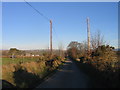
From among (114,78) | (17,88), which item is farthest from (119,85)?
(17,88)

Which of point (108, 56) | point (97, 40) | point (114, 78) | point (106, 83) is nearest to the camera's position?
point (114, 78)

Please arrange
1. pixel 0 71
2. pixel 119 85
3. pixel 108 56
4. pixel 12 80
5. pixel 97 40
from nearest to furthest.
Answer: pixel 119 85, pixel 12 80, pixel 0 71, pixel 108 56, pixel 97 40

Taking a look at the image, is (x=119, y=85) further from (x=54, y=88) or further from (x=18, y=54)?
(x=18, y=54)

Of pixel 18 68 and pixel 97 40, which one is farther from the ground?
pixel 97 40

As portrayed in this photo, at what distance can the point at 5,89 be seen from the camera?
9406 mm

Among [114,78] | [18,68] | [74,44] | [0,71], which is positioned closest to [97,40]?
[18,68]

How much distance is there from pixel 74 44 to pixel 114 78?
85.1 metres

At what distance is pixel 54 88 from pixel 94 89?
2414 mm

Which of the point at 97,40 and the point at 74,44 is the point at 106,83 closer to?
the point at 97,40

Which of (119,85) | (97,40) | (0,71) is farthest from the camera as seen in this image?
(97,40)

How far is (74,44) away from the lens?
9294 centimetres

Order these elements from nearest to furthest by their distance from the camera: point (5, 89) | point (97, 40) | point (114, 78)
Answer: point (114, 78), point (5, 89), point (97, 40)

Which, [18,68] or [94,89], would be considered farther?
[18,68]

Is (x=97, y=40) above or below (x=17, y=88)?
above
